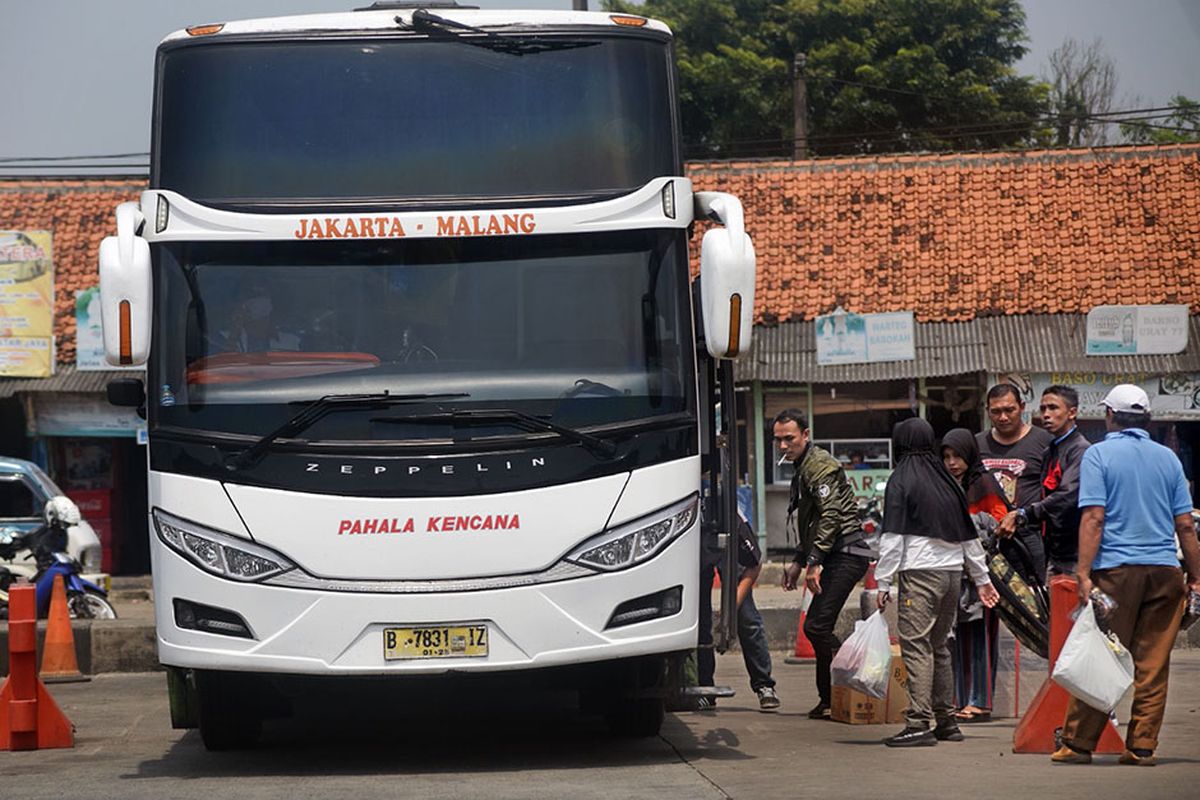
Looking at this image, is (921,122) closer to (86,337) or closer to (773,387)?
(773,387)

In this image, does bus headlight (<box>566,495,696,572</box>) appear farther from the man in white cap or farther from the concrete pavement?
the concrete pavement

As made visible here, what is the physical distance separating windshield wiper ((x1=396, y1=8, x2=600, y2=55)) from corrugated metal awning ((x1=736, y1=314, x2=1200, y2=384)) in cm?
1597

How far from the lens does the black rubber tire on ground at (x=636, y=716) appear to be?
32.1 feet

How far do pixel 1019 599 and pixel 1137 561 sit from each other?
1.90 m

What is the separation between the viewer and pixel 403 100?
350 inches

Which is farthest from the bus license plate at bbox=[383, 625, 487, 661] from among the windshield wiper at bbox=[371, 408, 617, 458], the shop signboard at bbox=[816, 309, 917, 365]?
the shop signboard at bbox=[816, 309, 917, 365]

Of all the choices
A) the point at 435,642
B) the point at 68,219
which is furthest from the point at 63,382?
the point at 435,642

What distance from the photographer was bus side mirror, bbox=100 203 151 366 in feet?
27.3

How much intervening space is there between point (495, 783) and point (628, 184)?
2.82 m

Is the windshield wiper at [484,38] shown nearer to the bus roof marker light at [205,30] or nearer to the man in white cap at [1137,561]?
the bus roof marker light at [205,30]

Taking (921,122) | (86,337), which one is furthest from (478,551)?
(921,122)

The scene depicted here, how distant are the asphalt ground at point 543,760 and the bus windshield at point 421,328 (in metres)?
1.59

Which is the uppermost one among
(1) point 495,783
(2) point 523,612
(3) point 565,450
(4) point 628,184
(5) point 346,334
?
(4) point 628,184

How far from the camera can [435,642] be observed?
27.6ft
